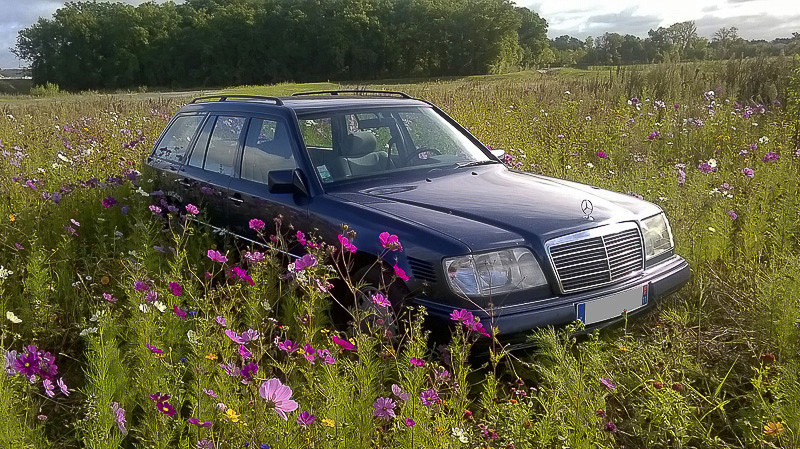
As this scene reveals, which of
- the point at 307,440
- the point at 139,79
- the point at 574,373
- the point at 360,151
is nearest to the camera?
the point at 307,440

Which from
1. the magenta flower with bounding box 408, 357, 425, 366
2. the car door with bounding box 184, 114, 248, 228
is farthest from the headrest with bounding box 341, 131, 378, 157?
the magenta flower with bounding box 408, 357, 425, 366

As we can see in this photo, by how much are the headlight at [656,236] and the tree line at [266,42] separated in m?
73.4

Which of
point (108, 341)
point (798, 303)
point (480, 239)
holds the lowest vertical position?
point (798, 303)

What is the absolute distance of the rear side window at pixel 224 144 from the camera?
4.68 m

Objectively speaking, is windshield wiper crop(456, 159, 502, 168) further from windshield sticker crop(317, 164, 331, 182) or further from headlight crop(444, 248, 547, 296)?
headlight crop(444, 248, 547, 296)

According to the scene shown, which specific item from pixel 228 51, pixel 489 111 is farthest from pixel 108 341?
pixel 228 51

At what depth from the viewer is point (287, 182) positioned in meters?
3.88

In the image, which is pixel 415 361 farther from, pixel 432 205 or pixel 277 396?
pixel 432 205

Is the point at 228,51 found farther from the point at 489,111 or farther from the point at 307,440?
the point at 307,440

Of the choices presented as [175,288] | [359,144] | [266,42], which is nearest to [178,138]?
[359,144]

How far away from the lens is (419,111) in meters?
4.98

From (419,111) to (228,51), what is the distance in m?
81.3

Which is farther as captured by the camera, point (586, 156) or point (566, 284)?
point (586, 156)

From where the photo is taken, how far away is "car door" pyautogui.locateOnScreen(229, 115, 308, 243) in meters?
4.03
